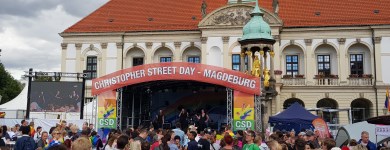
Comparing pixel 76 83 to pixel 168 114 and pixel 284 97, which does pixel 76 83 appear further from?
pixel 284 97

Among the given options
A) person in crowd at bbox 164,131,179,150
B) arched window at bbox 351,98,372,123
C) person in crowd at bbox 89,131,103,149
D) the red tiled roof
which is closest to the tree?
the red tiled roof

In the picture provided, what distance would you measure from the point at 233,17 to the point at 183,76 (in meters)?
16.8

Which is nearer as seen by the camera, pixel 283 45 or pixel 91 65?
pixel 283 45

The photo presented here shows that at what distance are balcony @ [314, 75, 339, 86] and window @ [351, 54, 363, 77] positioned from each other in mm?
1711

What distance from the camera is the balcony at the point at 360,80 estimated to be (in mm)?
34719

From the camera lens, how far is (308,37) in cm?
3594

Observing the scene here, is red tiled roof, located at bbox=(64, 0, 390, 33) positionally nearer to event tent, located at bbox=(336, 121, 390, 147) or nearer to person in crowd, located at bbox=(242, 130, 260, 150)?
event tent, located at bbox=(336, 121, 390, 147)

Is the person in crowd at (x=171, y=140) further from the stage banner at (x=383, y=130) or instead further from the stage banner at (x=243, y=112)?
the stage banner at (x=243, y=112)

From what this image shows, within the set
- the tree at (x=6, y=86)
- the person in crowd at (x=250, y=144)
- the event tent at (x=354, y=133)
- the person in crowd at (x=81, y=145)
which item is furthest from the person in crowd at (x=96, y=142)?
the tree at (x=6, y=86)

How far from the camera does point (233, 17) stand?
35.0 meters

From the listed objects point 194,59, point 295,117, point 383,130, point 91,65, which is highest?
point 194,59

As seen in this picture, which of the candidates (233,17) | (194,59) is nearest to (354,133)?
(233,17)

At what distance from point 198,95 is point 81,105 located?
22.6 ft

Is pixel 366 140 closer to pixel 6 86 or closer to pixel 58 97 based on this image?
pixel 58 97
